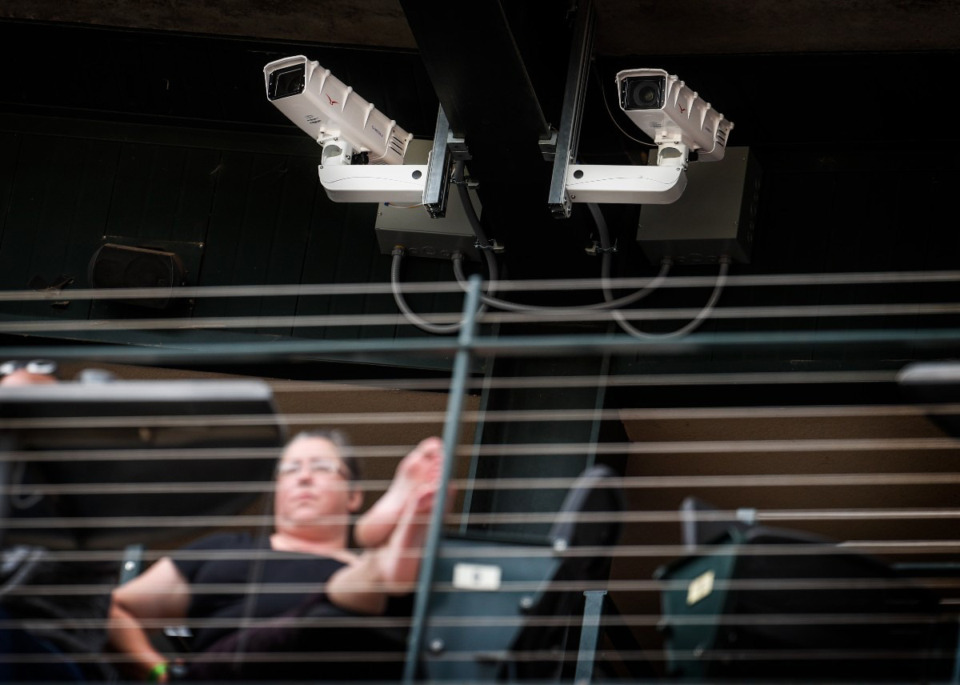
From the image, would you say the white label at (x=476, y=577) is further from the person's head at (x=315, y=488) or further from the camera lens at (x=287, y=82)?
the camera lens at (x=287, y=82)

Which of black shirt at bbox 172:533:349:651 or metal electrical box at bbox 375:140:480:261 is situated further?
metal electrical box at bbox 375:140:480:261

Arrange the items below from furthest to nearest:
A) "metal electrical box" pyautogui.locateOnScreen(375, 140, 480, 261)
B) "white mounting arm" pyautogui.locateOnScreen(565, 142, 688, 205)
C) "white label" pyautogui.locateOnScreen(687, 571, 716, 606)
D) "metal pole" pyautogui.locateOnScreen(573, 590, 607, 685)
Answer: "metal electrical box" pyautogui.locateOnScreen(375, 140, 480, 261), "white mounting arm" pyautogui.locateOnScreen(565, 142, 688, 205), "metal pole" pyautogui.locateOnScreen(573, 590, 607, 685), "white label" pyautogui.locateOnScreen(687, 571, 716, 606)

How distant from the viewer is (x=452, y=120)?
4.26 meters

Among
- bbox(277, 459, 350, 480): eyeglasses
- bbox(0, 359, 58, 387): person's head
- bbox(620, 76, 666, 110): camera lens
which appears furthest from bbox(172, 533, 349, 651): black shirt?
bbox(620, 76, 666, 110): camera lens

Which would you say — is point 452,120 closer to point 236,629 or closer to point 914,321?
point 914,321

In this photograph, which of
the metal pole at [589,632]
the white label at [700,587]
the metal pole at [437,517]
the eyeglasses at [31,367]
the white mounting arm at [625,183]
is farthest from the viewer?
the white mounting arm at [625,183]

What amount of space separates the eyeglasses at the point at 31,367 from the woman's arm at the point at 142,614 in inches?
20.2

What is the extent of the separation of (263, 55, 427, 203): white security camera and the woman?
1.62 metres

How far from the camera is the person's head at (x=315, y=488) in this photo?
299 centimetres

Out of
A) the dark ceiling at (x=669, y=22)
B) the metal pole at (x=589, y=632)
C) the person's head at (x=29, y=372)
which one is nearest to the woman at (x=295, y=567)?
the person's head at (x=29, y=372)

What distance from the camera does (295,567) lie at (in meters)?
2.92

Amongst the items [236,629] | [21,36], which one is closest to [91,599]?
[236,629]

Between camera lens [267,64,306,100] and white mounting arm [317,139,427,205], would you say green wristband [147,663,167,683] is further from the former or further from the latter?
camera lens [267,64,306,100]

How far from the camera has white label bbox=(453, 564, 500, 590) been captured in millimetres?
2961
